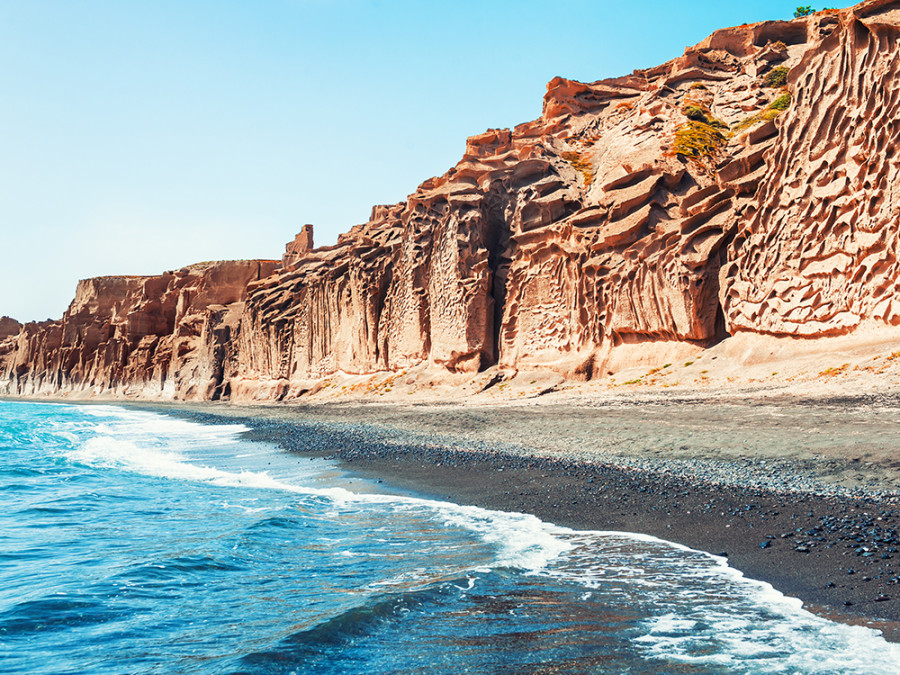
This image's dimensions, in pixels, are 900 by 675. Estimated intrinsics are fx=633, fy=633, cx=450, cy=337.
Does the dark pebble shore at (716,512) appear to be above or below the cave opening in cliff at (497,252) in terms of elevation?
below

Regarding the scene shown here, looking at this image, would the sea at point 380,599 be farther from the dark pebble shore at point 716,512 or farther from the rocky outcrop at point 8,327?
the rocky outcrop at point 8,327

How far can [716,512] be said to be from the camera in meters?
9.09

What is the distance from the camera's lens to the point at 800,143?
21172 mm

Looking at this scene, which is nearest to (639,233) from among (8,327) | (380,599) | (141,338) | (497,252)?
(497,252)

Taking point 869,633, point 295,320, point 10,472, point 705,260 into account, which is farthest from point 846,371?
point 295,320

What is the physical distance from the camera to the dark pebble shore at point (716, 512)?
20.4 feet

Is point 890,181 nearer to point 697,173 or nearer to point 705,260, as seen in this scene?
point 705,260

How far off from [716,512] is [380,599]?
17.0ft

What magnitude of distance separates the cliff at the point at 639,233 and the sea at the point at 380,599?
574 inches

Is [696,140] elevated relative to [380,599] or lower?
elevated

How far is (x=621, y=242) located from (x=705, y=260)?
4.52 metres

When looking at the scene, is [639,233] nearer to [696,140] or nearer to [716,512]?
[696,140]

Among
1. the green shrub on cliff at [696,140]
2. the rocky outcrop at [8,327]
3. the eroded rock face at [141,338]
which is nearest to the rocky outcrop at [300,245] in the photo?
the eroded rock face at [141,338]

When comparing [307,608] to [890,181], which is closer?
[307,608]
